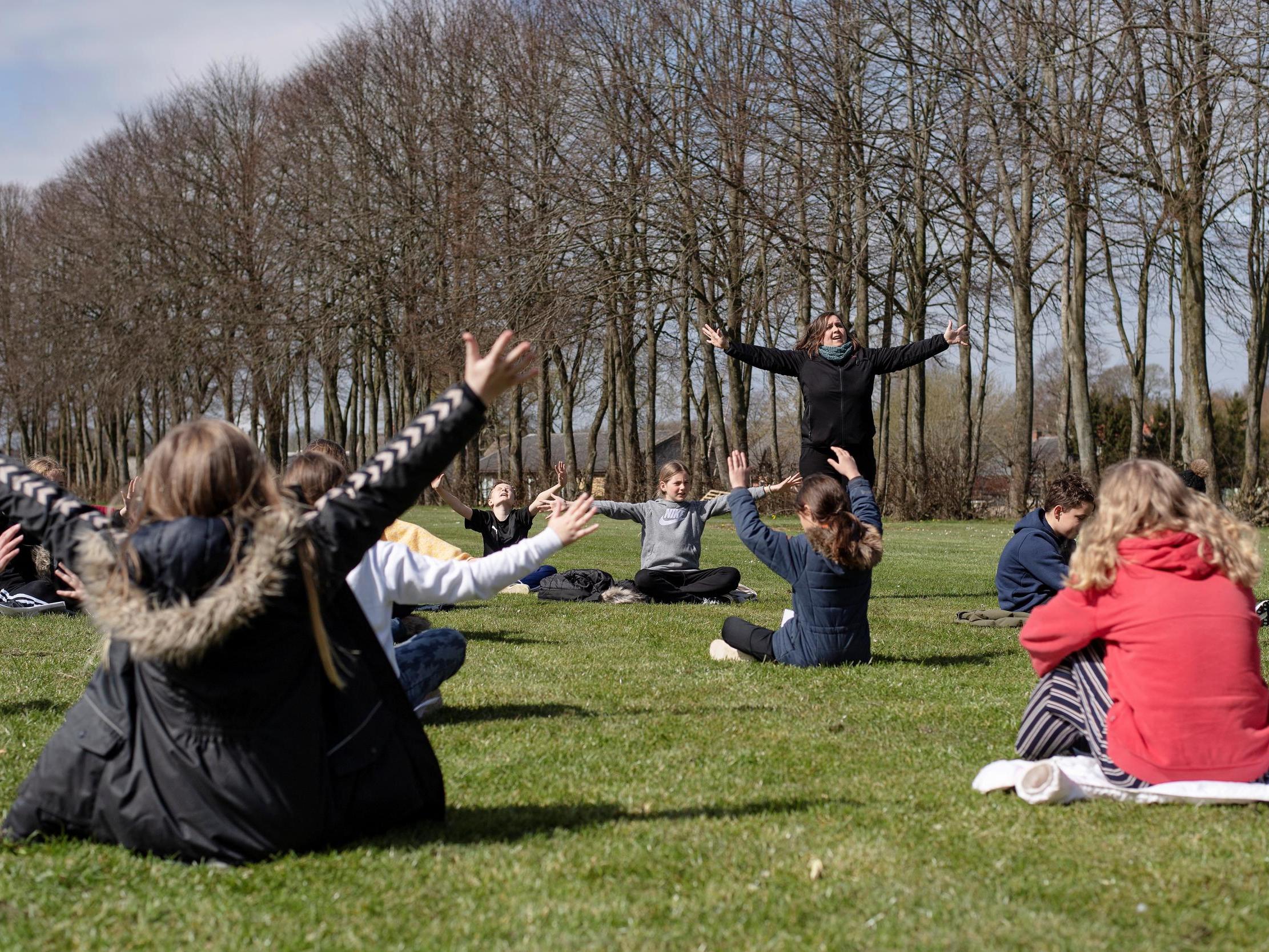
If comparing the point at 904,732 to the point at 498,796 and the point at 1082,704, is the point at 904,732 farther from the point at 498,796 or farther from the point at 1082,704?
the point at 498,796

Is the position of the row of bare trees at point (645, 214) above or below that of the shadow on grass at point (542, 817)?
above

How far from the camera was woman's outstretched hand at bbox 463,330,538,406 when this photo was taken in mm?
3871

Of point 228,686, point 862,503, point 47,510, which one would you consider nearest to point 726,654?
point 862,503

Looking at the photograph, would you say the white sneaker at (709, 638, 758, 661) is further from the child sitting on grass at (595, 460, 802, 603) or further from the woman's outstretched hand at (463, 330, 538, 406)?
the woman's outstretched hand at (463, 330, 538, 406)

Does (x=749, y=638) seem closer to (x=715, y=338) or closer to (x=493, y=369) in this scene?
(x=715, y=338)

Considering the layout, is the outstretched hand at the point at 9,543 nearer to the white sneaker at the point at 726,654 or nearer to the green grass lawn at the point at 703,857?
the green grass lawn at the point at 703,857

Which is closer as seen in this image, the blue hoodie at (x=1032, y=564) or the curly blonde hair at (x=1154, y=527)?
the curly blonde hair at (x=1154, y=527)

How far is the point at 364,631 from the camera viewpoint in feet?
13.0

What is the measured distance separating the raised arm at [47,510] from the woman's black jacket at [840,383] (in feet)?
21.9

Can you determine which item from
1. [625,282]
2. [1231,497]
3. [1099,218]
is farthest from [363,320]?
[1231,497]

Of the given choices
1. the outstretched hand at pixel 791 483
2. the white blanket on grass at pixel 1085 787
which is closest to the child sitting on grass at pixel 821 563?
the outstretched hand at pixel 791 483

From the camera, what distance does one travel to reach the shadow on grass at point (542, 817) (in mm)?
4082

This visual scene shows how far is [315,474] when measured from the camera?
5801 mm

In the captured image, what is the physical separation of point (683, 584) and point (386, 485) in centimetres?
864
